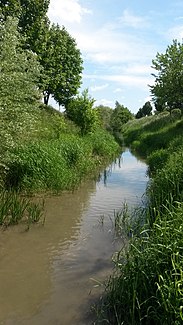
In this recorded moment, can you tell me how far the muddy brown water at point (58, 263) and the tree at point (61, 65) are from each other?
88.1 ft

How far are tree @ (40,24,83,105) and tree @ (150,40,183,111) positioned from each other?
10304mm

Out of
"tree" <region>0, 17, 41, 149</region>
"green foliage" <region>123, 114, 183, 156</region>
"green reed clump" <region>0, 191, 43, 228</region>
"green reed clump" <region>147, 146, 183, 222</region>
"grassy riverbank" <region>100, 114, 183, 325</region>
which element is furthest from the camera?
"green foliage" <region>123, 114, 183, 156</region>

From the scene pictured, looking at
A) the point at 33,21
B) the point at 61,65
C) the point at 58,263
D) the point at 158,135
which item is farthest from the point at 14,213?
the point at 61,65

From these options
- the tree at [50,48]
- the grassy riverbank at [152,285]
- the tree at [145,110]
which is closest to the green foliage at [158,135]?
the tree at [50,48]

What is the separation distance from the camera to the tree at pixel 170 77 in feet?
98.8

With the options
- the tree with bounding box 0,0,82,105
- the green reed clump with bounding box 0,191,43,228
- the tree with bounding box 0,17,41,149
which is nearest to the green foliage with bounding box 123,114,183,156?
the tree with bounding box 0,0,82,105

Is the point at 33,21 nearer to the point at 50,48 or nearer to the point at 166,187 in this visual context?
the point at 50,48

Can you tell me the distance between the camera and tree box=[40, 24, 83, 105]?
36500 mm

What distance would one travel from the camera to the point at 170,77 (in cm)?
3045

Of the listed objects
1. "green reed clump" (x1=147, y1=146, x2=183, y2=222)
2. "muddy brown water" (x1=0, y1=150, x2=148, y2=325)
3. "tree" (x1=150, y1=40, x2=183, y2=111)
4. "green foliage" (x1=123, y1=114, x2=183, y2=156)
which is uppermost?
"tree" (x1=150, y1=40, x2=183, y2=111)

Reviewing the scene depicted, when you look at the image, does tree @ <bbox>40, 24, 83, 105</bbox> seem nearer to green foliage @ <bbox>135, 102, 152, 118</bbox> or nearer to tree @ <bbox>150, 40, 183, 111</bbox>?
tree @ <bbox>150, 40, 183, 111</bbox>

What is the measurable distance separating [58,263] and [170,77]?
26.2 m

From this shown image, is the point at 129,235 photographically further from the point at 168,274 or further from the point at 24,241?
the point at 168,274

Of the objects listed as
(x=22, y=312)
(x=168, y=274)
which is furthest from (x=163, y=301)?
(x=22, y=312)
